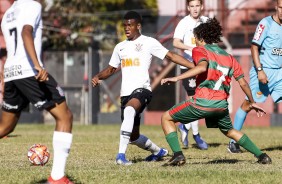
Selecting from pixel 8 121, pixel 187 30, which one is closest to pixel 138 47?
pixel 8 121

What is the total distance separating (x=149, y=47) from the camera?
1164 cm

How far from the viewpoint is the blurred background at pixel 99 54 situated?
28.8 meters

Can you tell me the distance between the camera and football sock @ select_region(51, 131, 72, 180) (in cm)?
883

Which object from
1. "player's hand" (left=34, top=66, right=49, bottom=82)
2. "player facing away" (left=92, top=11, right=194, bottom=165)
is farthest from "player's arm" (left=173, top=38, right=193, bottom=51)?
"player's hand" (left=34, top=66, right=49, bottom=82)

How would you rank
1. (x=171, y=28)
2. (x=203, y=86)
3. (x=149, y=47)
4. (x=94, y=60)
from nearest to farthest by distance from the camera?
(x=203, y=86) → (x=149, y=47) → (x=94, y=60) → (x=171, y=28)

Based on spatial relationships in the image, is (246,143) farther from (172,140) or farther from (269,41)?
(269,41)

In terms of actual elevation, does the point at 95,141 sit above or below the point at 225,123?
below

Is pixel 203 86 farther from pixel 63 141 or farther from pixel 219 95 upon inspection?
pixel 63 141

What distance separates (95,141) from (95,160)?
506 cm

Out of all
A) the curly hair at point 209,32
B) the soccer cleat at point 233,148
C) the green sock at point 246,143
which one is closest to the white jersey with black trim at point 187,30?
the soccer cleat at point 233,148

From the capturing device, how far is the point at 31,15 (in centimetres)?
883

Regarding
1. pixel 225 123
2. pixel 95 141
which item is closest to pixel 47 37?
pixel 95 141

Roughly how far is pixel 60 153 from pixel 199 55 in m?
2.39

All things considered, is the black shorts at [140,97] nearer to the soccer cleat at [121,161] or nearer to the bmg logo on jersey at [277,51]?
the soccer cleat at [121,161]
